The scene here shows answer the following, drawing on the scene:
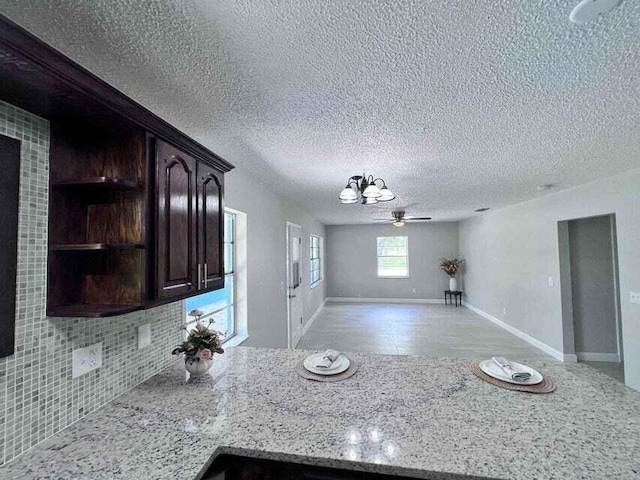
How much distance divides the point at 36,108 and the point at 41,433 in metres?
1.21

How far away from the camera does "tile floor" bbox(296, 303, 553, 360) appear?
15.6ft

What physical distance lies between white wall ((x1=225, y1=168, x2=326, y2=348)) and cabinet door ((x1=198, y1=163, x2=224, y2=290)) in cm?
88

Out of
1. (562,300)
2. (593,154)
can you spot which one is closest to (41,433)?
(593,154)

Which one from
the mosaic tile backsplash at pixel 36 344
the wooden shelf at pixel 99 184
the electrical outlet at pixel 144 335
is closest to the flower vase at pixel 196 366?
the electrical outlet at pixel 144 335

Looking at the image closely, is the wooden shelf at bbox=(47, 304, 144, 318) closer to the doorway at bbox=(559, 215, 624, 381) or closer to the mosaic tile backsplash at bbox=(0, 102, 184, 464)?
the mosaic tile backsplash at bbox=(0, 102, 184, 464)

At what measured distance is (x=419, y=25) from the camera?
1.03m

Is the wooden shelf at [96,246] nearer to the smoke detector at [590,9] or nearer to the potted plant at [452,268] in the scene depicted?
the smoke detector at [590,9]

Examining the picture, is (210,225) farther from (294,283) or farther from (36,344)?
(294,283)

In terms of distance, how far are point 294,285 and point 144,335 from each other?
11.6 ft

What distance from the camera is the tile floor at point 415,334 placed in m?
4.75

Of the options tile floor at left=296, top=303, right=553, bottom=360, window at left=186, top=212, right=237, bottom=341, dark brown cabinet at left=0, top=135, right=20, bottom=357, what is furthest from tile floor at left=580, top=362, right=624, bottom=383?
dark brown cabinet at left=0, top=135, right=20, bottom=357

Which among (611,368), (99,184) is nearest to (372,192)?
(99,184)

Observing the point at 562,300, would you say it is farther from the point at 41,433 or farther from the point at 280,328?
the point at 41,433

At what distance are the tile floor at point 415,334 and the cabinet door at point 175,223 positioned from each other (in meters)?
3.80
